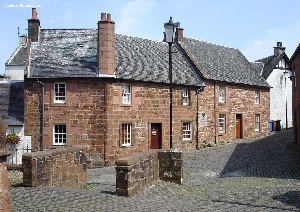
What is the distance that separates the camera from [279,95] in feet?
123

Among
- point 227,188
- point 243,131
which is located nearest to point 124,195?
point 227,188

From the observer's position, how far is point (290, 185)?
11516 millimetres

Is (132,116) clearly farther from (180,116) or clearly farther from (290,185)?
(290,185)

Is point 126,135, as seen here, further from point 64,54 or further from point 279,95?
point 279,95

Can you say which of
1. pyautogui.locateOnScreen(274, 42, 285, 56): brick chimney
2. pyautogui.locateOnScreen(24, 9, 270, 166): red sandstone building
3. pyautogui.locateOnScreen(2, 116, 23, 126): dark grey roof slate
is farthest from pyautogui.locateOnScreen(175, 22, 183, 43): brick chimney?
pyautogui.locateOnScreen(2, 116, 23, 126): dark grey roof slate

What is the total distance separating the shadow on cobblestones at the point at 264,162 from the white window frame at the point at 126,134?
621cm

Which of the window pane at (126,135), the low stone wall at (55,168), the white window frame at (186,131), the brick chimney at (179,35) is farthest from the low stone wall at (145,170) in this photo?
the brick chimney at (179,35)

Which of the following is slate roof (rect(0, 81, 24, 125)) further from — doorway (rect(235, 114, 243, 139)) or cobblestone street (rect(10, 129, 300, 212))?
doorway (rect(235, 114, 243, 139))

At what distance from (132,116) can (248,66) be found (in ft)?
60.4

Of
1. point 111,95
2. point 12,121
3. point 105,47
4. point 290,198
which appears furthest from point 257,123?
point 290,198

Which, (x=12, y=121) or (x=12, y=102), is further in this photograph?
(x=12, y=102)

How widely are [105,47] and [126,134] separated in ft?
17.9

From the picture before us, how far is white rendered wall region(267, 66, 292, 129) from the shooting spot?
36969 millimetres

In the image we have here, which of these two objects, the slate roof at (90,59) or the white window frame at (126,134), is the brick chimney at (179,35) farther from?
the white window frame at (126,134)
